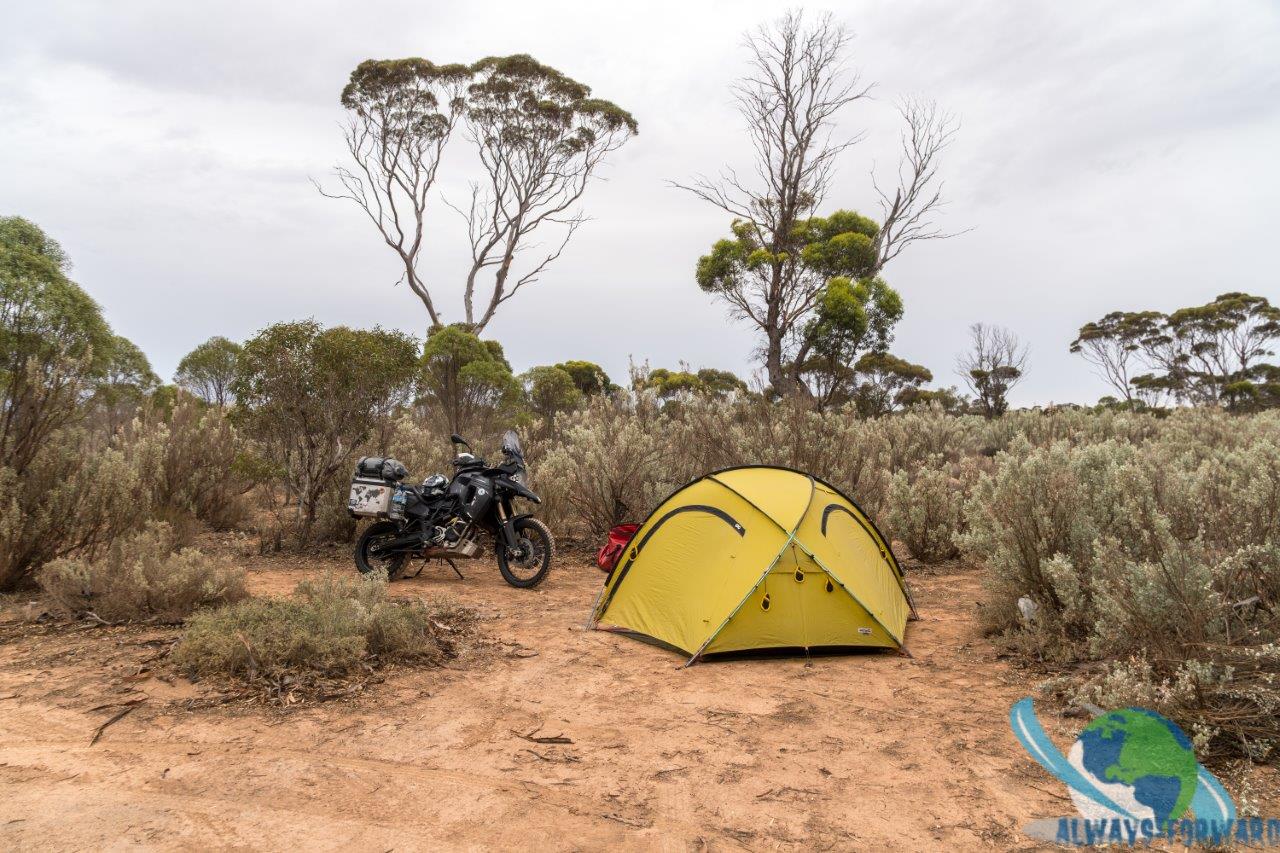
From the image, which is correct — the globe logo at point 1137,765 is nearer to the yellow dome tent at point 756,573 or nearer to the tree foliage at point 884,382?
the yellow dome tent at point 756,573

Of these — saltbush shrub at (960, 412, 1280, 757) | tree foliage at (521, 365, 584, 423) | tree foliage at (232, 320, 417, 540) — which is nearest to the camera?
saltbush shrub at (960, 412, 1280, 757)

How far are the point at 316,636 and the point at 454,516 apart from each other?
3390 mm

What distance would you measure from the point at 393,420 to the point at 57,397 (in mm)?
3818

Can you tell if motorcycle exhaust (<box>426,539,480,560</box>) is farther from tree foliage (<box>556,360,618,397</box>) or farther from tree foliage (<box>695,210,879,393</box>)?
tree foliage (<box>556,360,618,397</box>)

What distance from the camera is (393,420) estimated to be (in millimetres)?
10297

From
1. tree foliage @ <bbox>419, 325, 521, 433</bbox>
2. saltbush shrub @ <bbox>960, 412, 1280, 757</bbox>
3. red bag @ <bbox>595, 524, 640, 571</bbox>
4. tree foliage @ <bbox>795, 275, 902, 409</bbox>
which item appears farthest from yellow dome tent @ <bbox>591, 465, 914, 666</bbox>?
tree foliage @ <bbox>795, 275, 902, 409</bbox>

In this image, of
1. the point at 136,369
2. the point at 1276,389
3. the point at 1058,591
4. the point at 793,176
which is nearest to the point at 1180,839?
the point at 1058,591

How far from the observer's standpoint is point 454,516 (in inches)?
329

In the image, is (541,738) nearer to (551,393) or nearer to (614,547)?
(614,547)

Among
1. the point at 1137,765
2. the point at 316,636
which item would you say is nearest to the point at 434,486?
the point at 316,636

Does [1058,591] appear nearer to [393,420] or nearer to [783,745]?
[783,745]

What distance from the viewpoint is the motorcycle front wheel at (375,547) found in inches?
337

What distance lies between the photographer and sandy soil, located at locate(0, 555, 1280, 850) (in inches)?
125

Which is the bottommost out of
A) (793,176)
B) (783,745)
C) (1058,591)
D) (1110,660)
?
(783,745)
